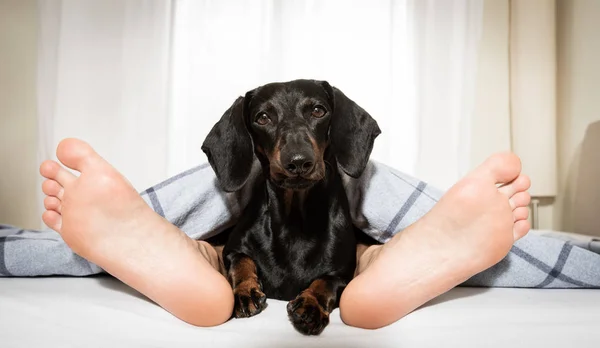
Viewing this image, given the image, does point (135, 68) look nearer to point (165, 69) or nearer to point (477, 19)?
point (165, 69)

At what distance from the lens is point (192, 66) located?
9.26 feet

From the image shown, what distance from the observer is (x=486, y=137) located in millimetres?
3127

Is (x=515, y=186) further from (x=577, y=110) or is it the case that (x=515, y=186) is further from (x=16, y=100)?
(x=16, y=100)

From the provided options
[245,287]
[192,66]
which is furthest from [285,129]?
[192,66]

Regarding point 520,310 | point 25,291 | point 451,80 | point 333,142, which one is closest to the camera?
point 520,310

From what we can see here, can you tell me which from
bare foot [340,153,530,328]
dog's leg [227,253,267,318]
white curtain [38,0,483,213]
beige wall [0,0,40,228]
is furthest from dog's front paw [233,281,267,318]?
beige wall [0,0,40,228]

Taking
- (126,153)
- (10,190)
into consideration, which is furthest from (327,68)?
(10,190)

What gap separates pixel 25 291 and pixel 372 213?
40.2 inches

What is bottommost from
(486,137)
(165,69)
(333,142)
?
(333,142)

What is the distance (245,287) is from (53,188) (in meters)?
0.52

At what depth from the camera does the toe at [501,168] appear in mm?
1071

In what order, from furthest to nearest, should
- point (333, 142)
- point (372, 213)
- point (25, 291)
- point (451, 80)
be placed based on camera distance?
1. point (451, 80)
2. point (372, 213)
3. point (333, 142)
4. point (25, 291)

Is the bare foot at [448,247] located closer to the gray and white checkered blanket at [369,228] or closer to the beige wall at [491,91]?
the gray and white checkered blanket at [369,228]

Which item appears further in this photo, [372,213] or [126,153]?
[126,153]
